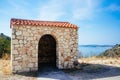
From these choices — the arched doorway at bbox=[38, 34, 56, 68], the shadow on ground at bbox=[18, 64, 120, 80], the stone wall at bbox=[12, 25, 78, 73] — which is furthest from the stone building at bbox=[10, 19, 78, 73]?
the arched doorway at bbox=[38, 34, 56, 68]

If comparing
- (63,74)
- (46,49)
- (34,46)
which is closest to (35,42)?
(34,46)

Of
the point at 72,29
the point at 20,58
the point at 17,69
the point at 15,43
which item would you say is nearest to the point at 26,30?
the point at 15,43

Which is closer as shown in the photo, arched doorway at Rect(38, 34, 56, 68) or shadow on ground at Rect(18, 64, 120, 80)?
shadow on ground at Rect(18, 64, 120, 80)

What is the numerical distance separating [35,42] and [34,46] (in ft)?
0.79

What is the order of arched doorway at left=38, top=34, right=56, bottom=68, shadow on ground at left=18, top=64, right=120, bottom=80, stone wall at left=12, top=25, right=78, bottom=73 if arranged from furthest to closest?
arched doorway at left=38, top=34, right=56, bottom=68 < stone wall at left=12, top=25, right=78, bottom=73 < shadow on ground at left=18, top=64, right=120, bottom=80

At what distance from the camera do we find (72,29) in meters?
11.0

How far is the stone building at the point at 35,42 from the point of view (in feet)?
31.5

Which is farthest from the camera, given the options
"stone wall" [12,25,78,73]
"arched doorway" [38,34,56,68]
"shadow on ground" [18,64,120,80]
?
"arched doorway" [38,34,56,68]

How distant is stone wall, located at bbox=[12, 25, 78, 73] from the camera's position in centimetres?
960

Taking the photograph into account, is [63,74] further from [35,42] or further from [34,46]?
[35,42]

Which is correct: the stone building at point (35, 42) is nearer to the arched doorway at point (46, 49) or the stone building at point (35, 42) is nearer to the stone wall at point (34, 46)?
the stone wall at point (34, 46)

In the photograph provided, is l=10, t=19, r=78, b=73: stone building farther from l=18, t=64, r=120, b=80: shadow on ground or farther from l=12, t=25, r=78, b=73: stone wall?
l=18, t=64, r=120, b=80: shadow on ground

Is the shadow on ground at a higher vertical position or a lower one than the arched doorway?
lower

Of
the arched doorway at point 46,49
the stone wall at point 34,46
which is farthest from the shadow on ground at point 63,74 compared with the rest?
the arched doorway at point 46,49
